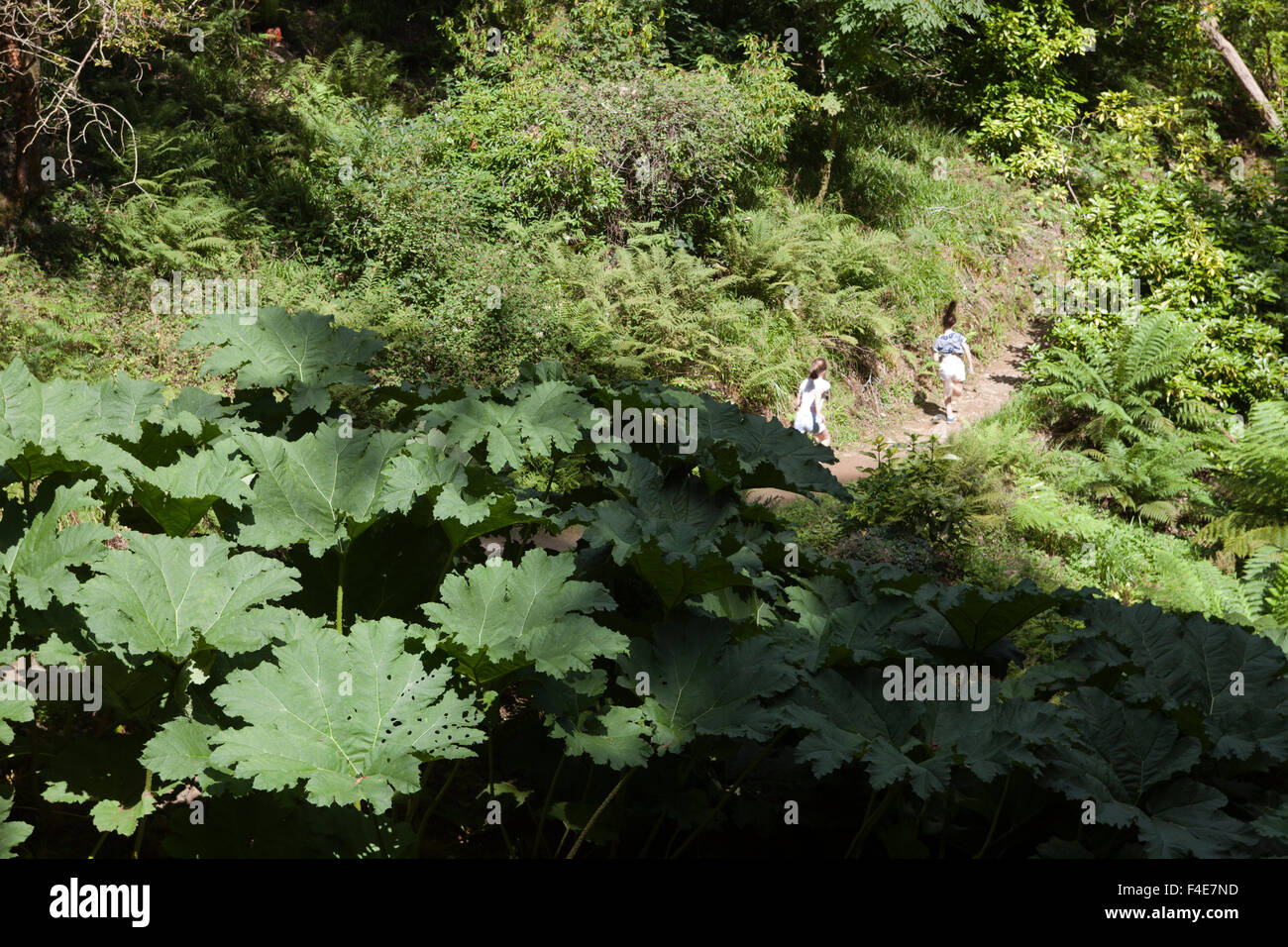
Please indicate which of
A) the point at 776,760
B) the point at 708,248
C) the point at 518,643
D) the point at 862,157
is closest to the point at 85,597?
the point at 518,643

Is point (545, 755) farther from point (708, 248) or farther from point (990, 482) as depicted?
point (708, 248)

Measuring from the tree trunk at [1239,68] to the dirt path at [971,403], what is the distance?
6.83m

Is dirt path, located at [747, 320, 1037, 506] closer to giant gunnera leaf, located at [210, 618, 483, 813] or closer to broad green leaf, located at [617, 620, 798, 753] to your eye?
broad green leaf, located at [617, 620, 798, 753]

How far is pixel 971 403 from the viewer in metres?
12.4

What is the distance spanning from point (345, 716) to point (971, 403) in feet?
36.4

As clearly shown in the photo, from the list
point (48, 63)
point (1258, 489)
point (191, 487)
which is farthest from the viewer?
point (48, 63)

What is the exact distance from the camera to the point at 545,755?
10.3ft

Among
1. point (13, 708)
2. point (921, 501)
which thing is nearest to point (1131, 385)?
point (921, 501)

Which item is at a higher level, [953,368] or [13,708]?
[953,368]

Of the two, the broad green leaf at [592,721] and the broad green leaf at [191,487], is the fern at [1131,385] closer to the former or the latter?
the broad green leaf at [592,721]

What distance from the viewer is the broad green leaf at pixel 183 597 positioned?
2.57 meters

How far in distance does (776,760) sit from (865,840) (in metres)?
0.35

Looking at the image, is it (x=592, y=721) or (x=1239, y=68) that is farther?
(x=1239, y=68)

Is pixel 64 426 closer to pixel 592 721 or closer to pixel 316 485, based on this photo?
pixel 316 485
